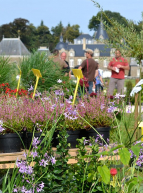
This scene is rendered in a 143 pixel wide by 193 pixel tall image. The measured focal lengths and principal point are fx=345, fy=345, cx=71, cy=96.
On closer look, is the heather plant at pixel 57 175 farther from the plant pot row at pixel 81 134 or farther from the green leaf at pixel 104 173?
the plant pot row at pixel 81 134

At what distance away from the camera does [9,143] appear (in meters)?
→ 2.68

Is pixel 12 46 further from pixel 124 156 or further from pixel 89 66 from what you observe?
pixel 124 156

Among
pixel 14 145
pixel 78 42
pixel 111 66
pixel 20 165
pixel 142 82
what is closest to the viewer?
pixel 20 165

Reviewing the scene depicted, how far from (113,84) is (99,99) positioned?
182 inches

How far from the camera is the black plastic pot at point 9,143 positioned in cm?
267

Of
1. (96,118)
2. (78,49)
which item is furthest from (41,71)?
(78,49)

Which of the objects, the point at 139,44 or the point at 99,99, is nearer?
the point at 99,99

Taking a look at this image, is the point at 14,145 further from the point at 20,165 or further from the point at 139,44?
the point at 139,44

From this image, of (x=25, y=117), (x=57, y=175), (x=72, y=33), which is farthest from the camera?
(x=72, y=33)

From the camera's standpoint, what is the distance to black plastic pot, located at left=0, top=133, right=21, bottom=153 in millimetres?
2668

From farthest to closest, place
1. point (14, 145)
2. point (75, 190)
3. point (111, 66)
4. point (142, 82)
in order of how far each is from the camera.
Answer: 1. point (111, 66)
2. point (142, 82)
3. point (14, 145)
4. point (75, 190)

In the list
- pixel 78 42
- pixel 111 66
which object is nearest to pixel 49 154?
pixel 111 66

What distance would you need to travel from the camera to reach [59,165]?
2.25 metres

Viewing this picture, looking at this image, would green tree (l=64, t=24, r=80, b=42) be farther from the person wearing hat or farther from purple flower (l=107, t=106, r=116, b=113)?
purple flower (l=107, t=106, r=116, b=113)
